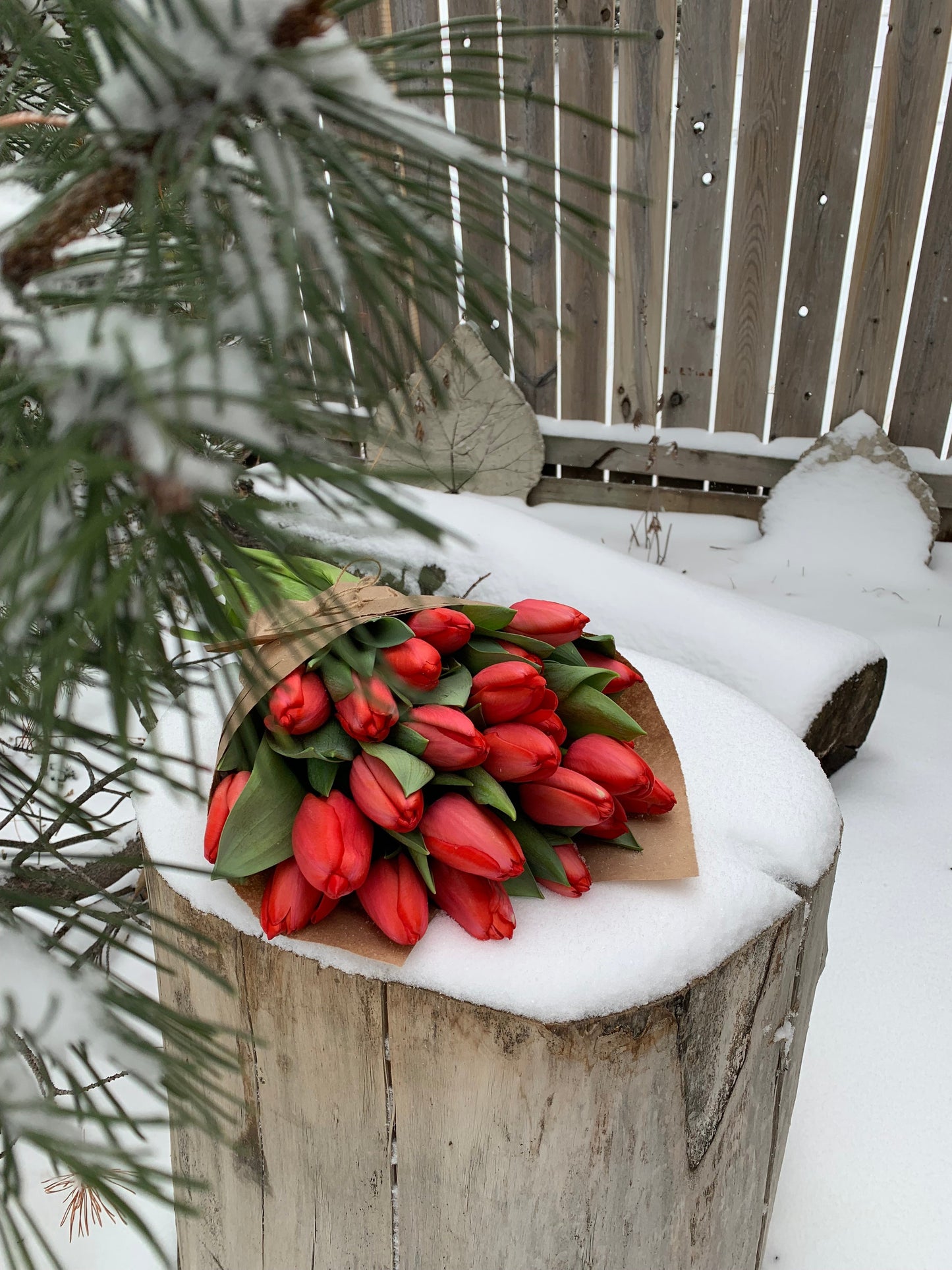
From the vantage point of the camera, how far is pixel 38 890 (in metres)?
1.33

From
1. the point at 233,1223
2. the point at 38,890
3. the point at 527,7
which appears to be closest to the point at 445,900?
the point at 233,1223

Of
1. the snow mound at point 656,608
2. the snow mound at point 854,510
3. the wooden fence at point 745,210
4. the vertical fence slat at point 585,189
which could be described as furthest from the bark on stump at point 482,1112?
the snow mound at point 854,510

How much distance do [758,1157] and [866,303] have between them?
222cm

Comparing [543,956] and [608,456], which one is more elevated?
[543,956]

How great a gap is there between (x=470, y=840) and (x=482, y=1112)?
23 centimetres

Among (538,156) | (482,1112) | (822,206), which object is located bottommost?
(482,1112)

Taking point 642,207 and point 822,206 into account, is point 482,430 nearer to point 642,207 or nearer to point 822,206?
point 642,207

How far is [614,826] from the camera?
79 centimetres

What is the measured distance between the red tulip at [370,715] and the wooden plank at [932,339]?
2294mm

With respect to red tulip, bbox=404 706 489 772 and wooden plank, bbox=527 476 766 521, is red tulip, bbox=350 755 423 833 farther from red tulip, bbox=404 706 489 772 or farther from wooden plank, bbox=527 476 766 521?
wooden plank, bbox=527 476 766 521

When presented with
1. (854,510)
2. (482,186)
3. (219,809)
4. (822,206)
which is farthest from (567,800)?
(822,206)

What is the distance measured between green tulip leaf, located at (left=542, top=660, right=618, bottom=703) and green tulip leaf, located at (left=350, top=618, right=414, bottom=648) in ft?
0.48

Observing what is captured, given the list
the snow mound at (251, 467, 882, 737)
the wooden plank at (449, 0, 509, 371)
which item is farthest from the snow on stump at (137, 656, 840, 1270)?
the snow mound at (251, 467, 882, 737)

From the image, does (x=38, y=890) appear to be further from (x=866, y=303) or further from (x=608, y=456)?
(x=866, y=303)
